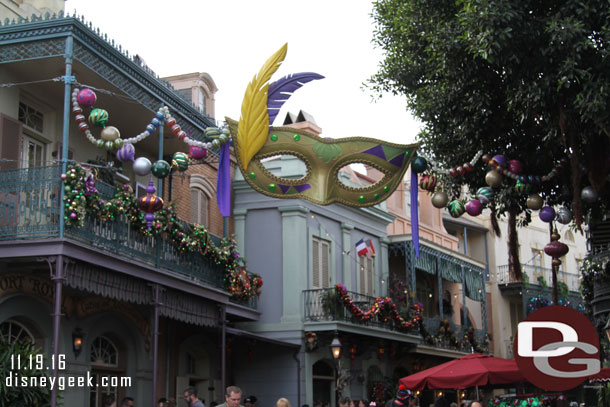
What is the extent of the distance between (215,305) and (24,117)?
18.7 ft

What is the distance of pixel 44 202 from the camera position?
13477 millimetres

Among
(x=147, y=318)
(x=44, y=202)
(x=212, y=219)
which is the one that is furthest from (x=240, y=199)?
(x=44, y=202)

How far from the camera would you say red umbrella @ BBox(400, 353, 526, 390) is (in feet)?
51.0

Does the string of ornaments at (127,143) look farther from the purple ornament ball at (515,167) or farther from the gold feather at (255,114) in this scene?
the purple ornament ball at (515,167)

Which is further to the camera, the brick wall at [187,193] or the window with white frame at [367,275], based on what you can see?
the window with white frame at [367,275]

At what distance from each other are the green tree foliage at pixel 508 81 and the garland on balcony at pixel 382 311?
8.05 m

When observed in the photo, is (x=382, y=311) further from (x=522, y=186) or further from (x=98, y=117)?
(x=98, y=117)

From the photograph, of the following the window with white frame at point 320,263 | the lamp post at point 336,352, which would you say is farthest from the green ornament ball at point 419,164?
the window with white frame at point 320,263

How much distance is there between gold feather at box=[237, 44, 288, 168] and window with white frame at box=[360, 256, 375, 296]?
1498 cm

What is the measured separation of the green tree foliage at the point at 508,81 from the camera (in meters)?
11.1

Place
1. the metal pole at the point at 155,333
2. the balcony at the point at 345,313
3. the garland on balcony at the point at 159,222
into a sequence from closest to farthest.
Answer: the garland on balcony at the point at 159,222 < the metal pole at the point at 155,333 < the balcony at the point at 345,313

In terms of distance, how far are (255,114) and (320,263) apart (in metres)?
12.9

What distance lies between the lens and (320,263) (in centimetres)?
2362

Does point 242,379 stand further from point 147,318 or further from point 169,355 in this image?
point 147,318
